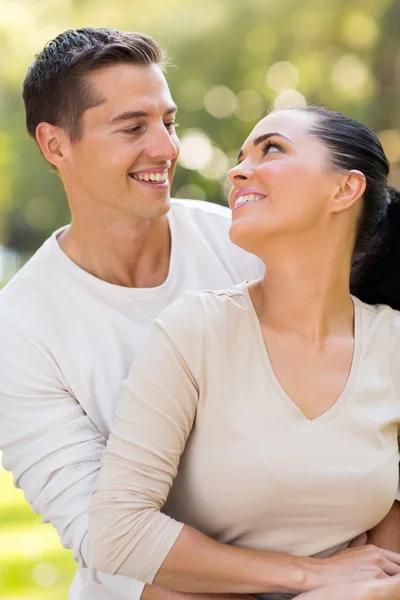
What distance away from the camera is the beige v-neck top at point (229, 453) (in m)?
1.52

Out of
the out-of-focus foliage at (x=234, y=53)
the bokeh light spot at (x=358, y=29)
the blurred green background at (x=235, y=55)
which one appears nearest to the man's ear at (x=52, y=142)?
the blurred green background at (x=235, y=55)

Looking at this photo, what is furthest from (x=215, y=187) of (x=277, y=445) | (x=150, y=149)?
(x=277, y=445)

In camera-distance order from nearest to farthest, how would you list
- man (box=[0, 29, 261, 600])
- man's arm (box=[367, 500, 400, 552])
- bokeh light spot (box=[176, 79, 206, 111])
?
1. man's arm (box=[367, 500, 400, 552])
2. man (box=[0, 29, 261, 600])
3. bokeh light spot (box=[176, 79, 206, 111])

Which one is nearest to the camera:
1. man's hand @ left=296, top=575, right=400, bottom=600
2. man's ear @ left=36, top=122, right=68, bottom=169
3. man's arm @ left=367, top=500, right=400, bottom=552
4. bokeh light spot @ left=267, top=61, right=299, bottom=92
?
man's hand @ left=296, top=575, right=400, bottom=600

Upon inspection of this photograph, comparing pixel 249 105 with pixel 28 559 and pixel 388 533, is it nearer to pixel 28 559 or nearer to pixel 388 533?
pixel 28 559

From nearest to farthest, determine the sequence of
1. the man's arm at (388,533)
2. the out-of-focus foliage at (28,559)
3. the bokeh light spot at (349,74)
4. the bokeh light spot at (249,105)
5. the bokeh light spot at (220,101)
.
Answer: the man's arm at (388,533) → the out-of-focus foliage at (28,559) → the bokeh light spot at (349,74) → the bokeh light spot at (220,101) → the bokeh light spot at (249,105)

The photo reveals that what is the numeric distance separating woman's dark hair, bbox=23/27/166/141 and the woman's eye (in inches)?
22.6

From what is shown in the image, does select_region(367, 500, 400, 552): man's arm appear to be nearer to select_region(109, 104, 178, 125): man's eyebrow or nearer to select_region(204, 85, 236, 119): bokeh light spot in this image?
select_region(109, 104, 178, 125): man's eyebrow

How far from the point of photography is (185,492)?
162 centimetres

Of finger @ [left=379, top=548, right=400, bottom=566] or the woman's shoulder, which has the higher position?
the woman's shoulder

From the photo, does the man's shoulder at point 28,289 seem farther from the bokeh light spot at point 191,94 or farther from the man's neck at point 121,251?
the bokeh light spot at point 191,94

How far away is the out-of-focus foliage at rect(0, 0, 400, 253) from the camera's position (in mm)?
9578

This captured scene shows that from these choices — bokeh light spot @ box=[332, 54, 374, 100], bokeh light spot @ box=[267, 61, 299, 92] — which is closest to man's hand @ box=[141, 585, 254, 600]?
bokeh light spot @ box=[332, 54, 374, 100]

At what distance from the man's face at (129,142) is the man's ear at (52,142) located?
0.08 meters
